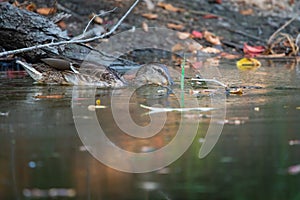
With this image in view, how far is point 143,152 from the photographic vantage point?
3086mm

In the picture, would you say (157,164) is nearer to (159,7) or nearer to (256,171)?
(256,171)

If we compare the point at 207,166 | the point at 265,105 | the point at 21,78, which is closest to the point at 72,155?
the point at 207,166

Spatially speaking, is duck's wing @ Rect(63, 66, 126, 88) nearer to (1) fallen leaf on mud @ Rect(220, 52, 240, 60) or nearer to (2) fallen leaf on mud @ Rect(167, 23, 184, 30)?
(1) fallen leaf on mud @ Rect(220, 52, 240, 60)

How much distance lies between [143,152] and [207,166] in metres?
0.38

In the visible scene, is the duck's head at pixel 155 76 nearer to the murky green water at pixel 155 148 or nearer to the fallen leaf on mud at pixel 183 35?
the murky green water at pixel 155 148

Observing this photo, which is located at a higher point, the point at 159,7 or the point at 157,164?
the point at 159,7

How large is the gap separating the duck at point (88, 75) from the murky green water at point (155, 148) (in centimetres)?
87

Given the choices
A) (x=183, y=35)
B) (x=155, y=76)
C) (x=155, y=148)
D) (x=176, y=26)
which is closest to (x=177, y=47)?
(x=183, y=35)

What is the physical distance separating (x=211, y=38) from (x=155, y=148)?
22.6 feet

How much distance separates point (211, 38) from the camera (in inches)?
390

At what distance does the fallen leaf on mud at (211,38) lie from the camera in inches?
389

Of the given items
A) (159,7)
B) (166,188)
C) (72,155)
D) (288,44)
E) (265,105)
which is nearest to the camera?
(166,188)

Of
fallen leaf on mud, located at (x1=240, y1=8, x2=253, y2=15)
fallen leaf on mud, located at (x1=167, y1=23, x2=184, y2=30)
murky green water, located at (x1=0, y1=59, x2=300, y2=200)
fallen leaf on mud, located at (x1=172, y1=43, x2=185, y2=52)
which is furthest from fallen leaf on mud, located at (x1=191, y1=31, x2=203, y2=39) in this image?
murky green water, located at (x1=0, y1=59, x2=300, y2=200)

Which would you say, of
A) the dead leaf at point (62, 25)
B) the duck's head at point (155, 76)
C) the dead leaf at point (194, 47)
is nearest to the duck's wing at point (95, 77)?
the duck's head at point (155, 76)
